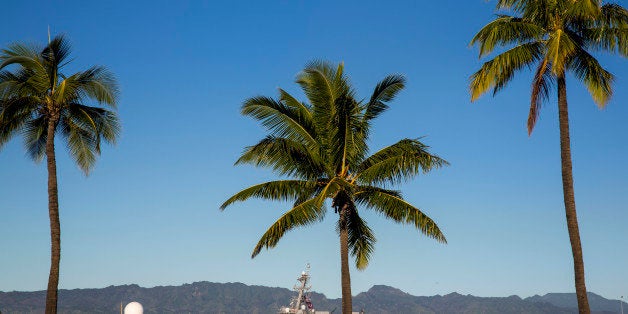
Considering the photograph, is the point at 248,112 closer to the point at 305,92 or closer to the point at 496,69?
the point at 305,92

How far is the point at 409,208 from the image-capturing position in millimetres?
32000

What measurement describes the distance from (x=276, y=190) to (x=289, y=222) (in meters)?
1.97

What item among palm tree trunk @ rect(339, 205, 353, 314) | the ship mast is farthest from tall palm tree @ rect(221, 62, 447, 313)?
A: the ship mast

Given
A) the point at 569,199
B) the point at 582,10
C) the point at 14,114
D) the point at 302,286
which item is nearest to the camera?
the point at 569,199

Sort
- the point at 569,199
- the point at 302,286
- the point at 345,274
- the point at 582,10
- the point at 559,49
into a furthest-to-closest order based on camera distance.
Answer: the point at 302,286 < the point at 345,274 < the point at 582,10 < the point at 559,49 < the point at 569,199

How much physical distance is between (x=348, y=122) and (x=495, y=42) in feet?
22.3

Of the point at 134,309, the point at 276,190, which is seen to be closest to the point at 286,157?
the point at 276,190

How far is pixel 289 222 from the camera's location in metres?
31.9

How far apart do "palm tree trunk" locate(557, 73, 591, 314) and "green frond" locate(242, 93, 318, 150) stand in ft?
34.4

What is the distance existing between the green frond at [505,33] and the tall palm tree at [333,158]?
4636 mm

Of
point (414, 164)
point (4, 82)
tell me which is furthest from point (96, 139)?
point (414, 164)

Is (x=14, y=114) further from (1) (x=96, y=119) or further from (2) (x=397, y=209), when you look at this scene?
(2) (x=397, y=209)

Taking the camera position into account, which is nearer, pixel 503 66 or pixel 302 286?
pixel 503 66

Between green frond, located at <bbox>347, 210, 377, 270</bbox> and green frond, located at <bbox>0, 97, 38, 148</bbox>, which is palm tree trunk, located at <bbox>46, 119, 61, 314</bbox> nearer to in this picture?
green frond, located at <bbox>0, 97, 38, 148</bbox>
